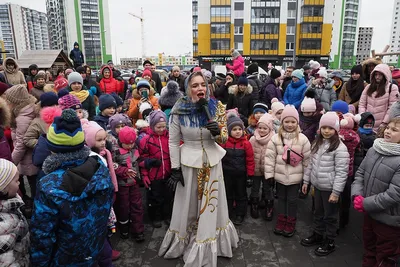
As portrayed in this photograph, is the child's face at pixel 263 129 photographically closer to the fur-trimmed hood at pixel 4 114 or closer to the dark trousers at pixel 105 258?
the dark trousers at pixel 105 258

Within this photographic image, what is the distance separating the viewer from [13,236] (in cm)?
199

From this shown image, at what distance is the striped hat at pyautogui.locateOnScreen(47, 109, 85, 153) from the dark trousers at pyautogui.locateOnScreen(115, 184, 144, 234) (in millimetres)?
1818

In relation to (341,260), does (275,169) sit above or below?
above

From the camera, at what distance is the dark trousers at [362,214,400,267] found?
2.77 metres

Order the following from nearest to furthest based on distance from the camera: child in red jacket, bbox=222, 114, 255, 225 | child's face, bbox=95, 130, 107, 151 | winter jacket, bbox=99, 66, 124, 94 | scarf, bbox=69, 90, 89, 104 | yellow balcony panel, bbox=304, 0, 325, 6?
1. child's face, bbox=95, 130, 107, 151
2. child in red jacket, bbox=222, 114, 255, 225
3. scarf, bbox=69, 90, 89, 104
4. winter jacket, bbox=99, 66, 124, 94
5. yellow balcony panel, bbox=304, 0, 325, 6

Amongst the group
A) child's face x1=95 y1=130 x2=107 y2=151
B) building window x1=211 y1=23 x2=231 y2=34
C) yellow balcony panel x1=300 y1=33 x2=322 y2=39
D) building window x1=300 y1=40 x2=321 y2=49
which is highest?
building window x1=211 y1=23 x2=231 y2=34

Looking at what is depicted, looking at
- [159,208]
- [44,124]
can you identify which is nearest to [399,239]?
[159,208]

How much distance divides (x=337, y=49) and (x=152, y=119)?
7061cm

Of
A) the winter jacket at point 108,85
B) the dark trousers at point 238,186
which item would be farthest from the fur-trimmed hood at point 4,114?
the winter jacket at point 108,85

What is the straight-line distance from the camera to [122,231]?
3.88 m

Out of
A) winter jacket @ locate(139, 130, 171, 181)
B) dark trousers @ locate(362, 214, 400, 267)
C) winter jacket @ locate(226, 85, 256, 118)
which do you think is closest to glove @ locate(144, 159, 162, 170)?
winter jacket @ locate(139, 130, 171, 181)

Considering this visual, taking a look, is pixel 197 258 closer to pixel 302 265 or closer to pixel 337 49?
pixel 302 265

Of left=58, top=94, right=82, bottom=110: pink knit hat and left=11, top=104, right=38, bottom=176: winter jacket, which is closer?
left=58, top=94, right=82, bottom=110: pink knit hat

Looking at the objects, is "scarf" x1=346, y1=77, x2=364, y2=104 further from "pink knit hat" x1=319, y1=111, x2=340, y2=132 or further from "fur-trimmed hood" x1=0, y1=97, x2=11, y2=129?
"fur-trimmed hood" x1=0, y1=97, x2=11, y2=129
